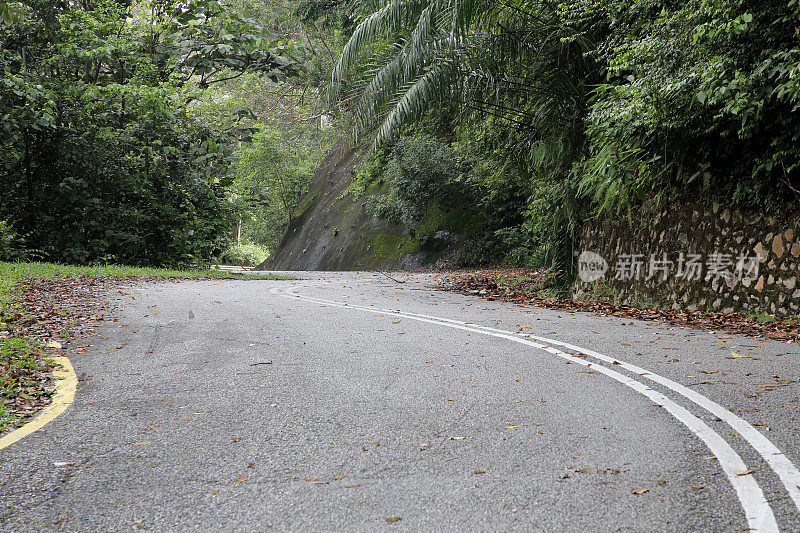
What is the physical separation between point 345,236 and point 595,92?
23672 mm

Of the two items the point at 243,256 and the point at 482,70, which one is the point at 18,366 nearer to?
the point at 482,70

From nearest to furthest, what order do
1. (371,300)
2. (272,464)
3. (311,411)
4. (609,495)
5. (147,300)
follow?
(609,495) < (272,464) < (311,411) < (147,300) < (371,300)

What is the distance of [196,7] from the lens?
1772 cm

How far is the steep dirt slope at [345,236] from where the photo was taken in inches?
1092

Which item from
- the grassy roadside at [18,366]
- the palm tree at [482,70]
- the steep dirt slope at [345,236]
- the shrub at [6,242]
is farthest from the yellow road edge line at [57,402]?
the steep dirt slope at [345,236]

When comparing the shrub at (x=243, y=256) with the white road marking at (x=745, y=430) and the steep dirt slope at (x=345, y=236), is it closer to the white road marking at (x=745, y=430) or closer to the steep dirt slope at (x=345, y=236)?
the steep dirt slope at (x=345, y=236)

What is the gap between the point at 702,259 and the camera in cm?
988

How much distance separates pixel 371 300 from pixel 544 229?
460 centimetres

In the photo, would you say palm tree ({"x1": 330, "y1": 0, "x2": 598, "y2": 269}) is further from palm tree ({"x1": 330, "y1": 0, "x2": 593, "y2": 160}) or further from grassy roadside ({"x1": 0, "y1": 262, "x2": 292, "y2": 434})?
grassy roadside ({"x1": 0, "y1": 262, "x2": 292, "y2": 434})

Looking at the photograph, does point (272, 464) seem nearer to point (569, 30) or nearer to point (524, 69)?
point (569, 30)

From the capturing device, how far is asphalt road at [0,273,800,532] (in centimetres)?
291

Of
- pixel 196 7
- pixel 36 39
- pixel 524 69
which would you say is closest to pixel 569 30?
pixel 524 69

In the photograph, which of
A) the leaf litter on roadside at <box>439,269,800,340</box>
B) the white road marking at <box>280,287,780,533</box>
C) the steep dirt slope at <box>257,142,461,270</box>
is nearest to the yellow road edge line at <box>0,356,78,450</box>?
the white road marking at <box>280,287,780,533</box>

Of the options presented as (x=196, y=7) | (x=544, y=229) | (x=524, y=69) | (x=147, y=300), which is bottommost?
(x=147, y=300)
